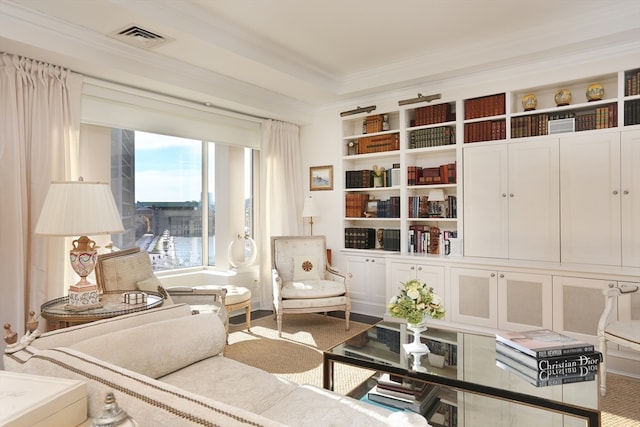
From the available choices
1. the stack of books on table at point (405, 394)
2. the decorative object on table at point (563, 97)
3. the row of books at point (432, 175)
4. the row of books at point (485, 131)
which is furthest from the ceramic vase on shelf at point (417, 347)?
the decorative object on table at point (563, 97)

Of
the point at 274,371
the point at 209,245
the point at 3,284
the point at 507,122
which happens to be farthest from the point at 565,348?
the point at 209,245

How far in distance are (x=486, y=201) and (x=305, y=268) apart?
6.83ft

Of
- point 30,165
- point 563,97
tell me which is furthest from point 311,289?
point 563,97

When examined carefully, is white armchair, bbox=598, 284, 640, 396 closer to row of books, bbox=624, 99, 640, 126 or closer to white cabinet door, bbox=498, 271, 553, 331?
white cabinet door, bbox=498, 271, 553, 331

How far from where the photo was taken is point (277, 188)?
5082 millimetres

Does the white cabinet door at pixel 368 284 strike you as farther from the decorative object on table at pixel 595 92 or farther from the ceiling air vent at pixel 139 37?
the ceiling air vent at pixel 139 37

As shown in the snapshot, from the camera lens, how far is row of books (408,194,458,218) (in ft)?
14.0

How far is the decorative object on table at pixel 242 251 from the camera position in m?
4.96

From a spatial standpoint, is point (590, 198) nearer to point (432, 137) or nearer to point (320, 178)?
point (432, 137)

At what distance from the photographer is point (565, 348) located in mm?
1998

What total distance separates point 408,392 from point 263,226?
3.31 m

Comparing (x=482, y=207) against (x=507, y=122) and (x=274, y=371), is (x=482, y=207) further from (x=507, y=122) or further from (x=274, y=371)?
(x=274, y=371)

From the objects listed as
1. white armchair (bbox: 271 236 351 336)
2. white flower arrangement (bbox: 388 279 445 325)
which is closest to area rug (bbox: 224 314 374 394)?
white armchair (bbox: 271 236 351 336)

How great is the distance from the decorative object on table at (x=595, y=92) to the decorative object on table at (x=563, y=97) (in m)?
0.16
